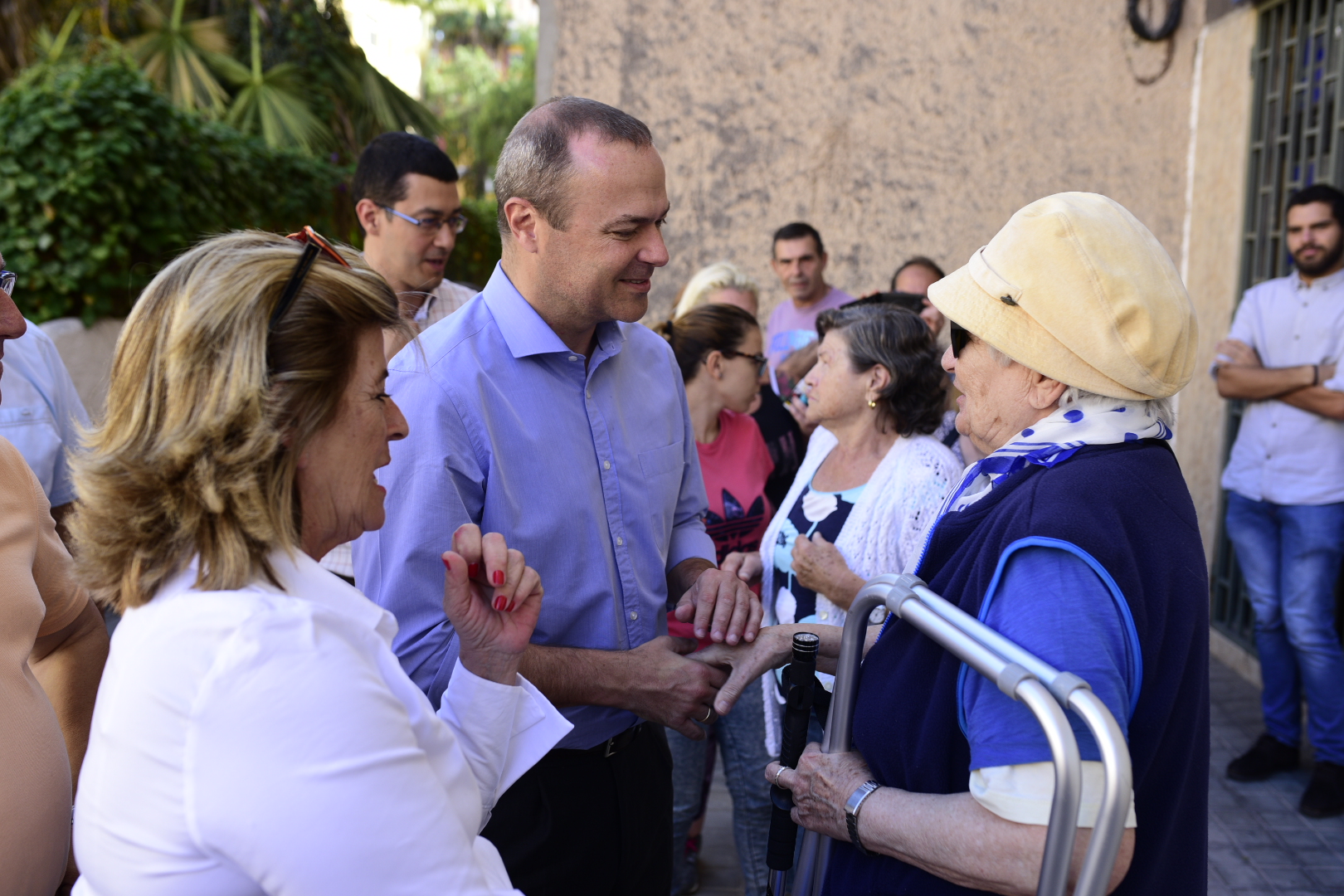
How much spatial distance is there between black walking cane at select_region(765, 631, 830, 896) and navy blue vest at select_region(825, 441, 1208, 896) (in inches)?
6.7

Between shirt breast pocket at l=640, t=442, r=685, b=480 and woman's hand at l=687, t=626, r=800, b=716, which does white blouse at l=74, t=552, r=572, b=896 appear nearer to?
woman's hand at l=687, t=626, r=800, b=716

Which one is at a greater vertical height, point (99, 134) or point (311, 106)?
point (311, 106)

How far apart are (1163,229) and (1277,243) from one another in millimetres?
1155

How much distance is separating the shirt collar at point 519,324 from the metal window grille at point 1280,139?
15.6ft

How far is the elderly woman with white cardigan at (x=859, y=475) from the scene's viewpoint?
290 cm

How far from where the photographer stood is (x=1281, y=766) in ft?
14.8

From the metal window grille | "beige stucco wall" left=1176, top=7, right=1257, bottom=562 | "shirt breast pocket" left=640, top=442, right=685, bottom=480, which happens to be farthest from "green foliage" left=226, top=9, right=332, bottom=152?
"shirt breast pocket" left=640, top=442, right=685, bottom=480

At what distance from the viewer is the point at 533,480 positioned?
203cm

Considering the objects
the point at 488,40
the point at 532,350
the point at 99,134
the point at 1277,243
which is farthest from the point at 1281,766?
the point at 488,40

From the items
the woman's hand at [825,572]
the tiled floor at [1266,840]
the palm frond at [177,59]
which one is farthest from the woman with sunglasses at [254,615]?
the palm frond at [177,59]

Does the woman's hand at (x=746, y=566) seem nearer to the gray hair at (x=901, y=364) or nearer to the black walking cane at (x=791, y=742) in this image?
the gray hair at (x=901, y=364)

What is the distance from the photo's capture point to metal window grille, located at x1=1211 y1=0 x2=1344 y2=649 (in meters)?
5.11

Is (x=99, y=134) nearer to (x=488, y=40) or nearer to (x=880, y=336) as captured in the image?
(x=880, y=336)

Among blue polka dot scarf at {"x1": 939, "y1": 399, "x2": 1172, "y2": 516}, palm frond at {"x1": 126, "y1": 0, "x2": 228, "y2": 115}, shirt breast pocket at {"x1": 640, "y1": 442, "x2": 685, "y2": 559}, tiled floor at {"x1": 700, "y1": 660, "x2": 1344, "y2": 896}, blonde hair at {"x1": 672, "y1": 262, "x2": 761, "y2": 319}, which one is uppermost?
palm frond at {"x1": 126, "y1": 0, "x2": 228, "y2": 115}
